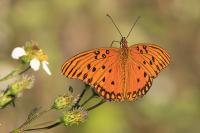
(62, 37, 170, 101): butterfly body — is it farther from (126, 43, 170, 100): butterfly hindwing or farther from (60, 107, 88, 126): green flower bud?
(60, 107, 88, 126): green flower bud

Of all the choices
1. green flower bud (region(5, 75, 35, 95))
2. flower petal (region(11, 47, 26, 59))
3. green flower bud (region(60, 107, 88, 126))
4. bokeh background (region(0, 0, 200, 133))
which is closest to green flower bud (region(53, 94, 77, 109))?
green flower bud (region(60, 107, 88, 126))

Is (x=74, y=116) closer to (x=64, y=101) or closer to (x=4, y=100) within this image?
(x=64, y=101)

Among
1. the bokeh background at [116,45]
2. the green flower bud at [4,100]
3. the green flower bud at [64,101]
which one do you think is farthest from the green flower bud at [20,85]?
the bokeh background at [116,45]

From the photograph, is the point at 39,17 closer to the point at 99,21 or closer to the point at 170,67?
the point at 99,21

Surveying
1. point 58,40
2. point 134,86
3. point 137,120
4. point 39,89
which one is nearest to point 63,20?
point 58,40

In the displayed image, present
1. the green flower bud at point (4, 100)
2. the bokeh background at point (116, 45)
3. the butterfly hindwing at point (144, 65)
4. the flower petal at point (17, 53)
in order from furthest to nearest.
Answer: the bokeh background at point (116, 45), the butterfly hindwing at point (144, 65), the flower petal at point (17, 53), the green flower bud at point (4, 100)

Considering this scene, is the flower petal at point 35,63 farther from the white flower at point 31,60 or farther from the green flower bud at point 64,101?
the green flower bud at point 64,101
